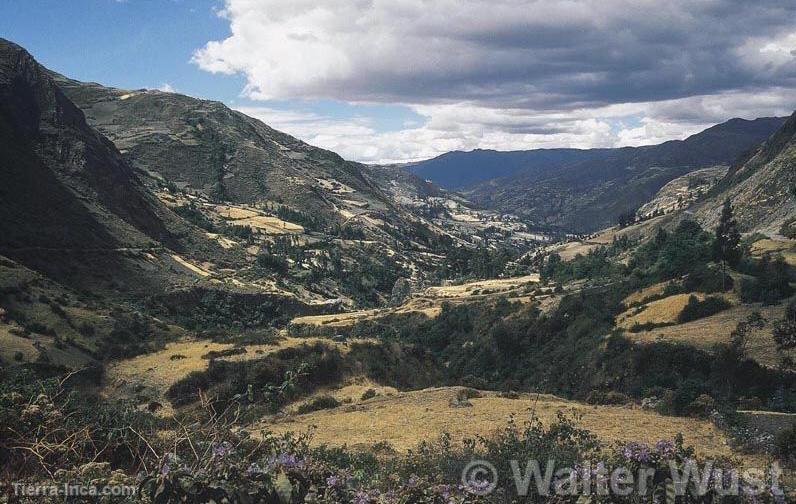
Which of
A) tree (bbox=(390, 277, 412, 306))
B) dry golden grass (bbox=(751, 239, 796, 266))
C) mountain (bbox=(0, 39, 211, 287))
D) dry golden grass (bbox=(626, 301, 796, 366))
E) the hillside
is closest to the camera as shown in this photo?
dry golden grass (bbox=(626, 301, 796, 366))

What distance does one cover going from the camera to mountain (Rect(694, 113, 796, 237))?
8712 centimetres

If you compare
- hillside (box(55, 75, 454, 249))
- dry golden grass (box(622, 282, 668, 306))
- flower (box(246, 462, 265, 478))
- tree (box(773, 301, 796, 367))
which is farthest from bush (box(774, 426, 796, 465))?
hillside (box(55, 75, 454, 249))

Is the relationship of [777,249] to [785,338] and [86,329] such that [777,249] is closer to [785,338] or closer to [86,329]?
[785,338]

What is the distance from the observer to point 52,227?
179 feet

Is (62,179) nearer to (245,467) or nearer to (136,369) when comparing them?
(136,369)

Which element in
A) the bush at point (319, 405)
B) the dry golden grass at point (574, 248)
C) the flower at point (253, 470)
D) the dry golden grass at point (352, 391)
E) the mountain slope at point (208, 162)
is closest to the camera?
the flower at point (253, 470)

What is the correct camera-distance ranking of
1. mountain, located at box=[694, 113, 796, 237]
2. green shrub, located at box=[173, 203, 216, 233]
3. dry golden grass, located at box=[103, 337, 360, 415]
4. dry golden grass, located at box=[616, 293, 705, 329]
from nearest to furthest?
dry golden grass, located at box=[103, 337, 360, 415] → dry golden grass, located at box=[616, 293, 705, 329] → mountain, located at box=[694, 113, 796, 237] → green shrub, located at box=[173, 203, 216, 233]

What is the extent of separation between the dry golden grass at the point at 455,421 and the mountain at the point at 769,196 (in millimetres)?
69749

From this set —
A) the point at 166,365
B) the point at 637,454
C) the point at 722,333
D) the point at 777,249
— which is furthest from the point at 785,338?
the point at 166,365

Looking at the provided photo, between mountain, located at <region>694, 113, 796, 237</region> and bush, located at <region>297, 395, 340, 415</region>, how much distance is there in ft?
240

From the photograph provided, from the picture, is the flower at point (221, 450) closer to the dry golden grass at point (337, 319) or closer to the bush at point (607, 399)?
the bush at point (607, 399)

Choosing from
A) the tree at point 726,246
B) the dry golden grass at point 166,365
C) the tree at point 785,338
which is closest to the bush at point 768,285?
the tree at point 726,246

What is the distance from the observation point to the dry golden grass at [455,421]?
1354 centimetres

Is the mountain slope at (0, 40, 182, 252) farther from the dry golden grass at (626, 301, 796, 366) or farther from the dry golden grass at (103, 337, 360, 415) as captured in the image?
the dry golden grass at (626, 301, 796, 366)
